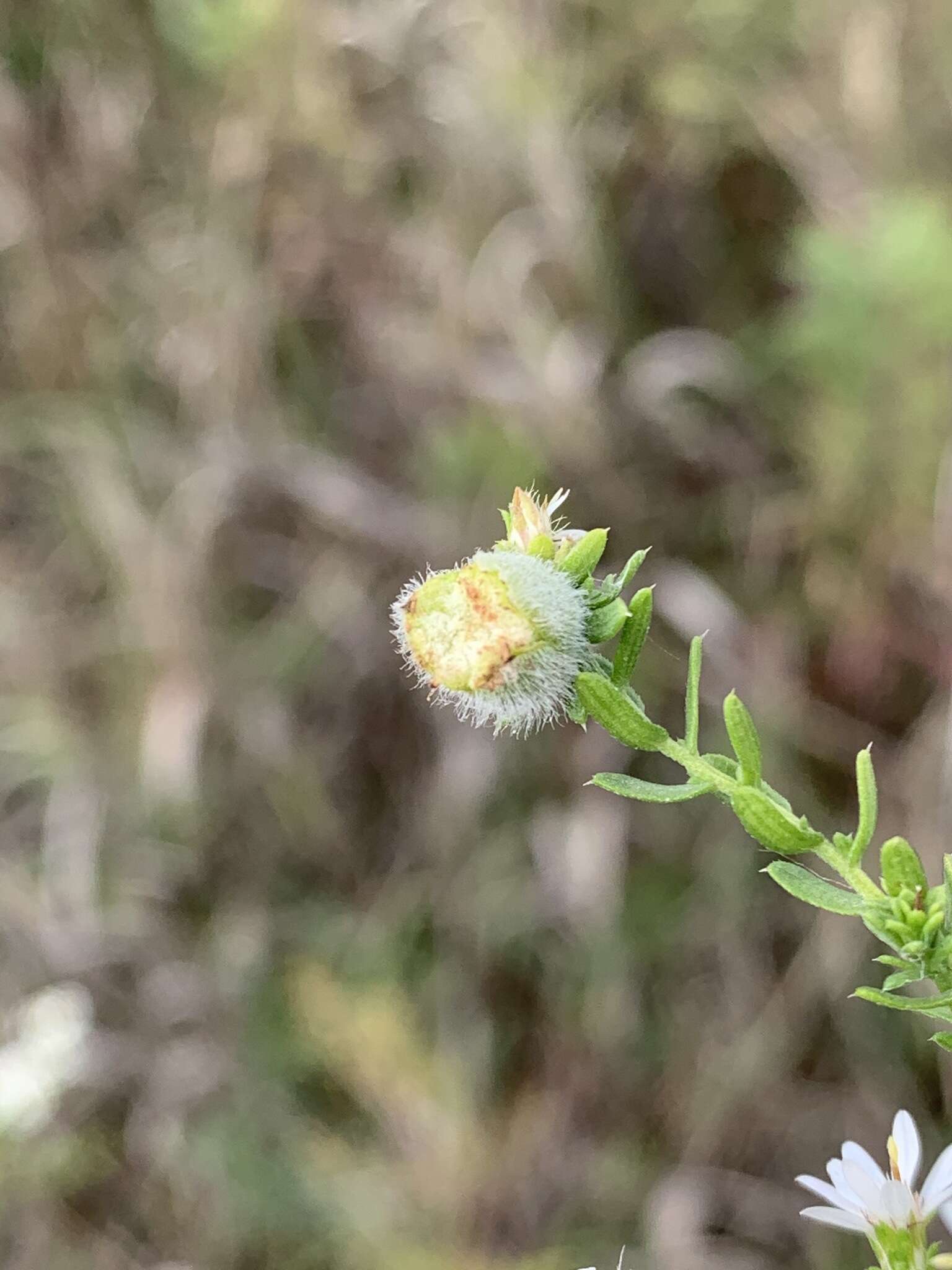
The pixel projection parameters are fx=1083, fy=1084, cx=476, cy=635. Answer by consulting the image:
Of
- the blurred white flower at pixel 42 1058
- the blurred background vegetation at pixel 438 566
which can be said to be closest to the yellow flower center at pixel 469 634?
the blurred background vegetation at pixel 438 566

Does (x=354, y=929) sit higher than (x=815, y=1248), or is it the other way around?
(x=354, y=929)

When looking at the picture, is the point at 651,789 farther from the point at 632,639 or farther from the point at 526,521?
the point at 526,521

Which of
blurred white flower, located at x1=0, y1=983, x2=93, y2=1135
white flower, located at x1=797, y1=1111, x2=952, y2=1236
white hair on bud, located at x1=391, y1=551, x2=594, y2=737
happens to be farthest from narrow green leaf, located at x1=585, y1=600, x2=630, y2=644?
blurred white flower, located at x1=0, y1=983, x2=93, y2=1135

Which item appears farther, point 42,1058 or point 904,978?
point 42,1058

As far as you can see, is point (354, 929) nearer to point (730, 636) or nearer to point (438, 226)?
point (730, 636)

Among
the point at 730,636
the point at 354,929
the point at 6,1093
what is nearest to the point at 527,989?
the point at 354,929

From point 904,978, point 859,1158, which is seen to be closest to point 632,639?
point 904,978
